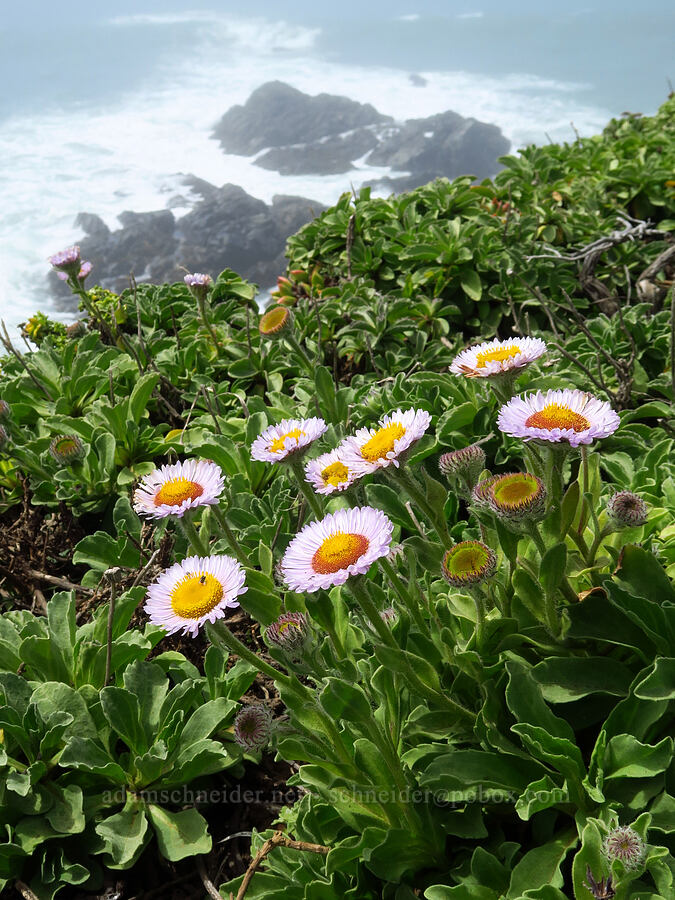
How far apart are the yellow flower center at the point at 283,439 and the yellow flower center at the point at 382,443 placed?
280 millimetres

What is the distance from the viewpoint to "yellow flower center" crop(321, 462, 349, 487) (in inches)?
65.5

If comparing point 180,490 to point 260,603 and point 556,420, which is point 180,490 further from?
point 556,420

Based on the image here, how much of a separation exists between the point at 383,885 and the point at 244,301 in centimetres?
369

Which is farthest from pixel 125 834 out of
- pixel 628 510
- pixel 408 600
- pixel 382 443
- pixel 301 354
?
pixel 301 354

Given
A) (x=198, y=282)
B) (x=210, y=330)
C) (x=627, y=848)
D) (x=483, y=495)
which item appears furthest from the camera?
(x=210, y=330)

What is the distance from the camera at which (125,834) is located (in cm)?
178

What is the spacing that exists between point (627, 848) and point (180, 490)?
3.53 feet

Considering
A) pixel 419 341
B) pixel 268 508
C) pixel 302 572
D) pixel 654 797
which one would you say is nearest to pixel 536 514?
pixel 302 572

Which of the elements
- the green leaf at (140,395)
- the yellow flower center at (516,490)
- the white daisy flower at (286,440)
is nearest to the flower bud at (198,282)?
the green leaf at (140,395)

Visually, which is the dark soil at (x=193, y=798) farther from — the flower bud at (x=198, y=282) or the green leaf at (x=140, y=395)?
the flower bud at (x=198, y=282)

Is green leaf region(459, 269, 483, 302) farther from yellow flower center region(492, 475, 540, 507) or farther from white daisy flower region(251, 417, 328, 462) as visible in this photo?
yellow flower center region(492, 475, 540, 507)

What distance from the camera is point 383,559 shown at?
4.99 ft

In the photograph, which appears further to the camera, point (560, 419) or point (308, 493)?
point (308, 493)

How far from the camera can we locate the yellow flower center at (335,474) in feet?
5.46
